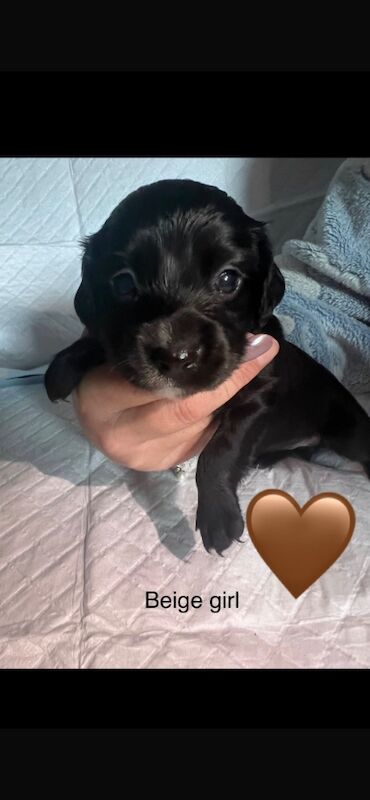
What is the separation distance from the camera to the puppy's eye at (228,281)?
0.92 meters

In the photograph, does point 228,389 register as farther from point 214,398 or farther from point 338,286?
point 338,286

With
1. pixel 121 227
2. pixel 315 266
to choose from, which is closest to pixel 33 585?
pixel 121 227

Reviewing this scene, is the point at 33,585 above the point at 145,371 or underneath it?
underneath

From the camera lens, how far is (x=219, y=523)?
0.98 metres

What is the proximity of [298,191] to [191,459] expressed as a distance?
39.0 inches

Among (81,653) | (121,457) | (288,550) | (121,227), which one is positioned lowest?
(81,653)

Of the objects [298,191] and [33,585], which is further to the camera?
[298,191]

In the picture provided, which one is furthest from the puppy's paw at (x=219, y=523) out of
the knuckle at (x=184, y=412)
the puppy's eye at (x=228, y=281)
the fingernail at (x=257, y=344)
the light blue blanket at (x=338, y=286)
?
the light blue blanket at (x=338, y=286)

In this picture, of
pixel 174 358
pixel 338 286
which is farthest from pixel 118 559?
pixel 338 286

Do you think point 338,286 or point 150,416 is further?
point 338,286

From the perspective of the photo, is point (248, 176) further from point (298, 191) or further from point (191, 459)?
point (191, 459)

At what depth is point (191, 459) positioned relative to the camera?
4.23ft

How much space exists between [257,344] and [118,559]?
1.60 ft

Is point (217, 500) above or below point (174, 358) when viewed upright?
below
